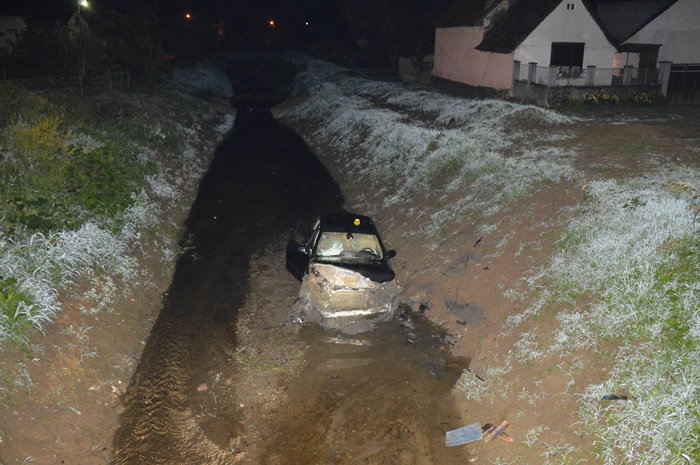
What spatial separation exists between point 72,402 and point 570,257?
9692mm

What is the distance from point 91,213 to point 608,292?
40.2ft

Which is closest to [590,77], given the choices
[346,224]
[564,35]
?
[564,35]

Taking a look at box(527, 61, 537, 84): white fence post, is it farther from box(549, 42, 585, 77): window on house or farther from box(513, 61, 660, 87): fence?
box(549, 42, 585, 77): window on house

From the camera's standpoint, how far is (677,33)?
31469mm

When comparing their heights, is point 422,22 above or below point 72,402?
above

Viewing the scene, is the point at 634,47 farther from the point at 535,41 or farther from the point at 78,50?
the point at 78,50

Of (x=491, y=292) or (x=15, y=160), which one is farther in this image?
(x=15, y=160)

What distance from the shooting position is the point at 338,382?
28.2 feet

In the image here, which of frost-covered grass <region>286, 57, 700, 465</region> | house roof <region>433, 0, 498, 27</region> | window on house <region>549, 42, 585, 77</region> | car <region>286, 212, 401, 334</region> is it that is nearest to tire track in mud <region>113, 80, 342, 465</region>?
car <region>286, 212, 401, 334</region>

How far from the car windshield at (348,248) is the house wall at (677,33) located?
3166 cm

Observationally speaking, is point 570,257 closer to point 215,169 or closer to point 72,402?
point 72,402

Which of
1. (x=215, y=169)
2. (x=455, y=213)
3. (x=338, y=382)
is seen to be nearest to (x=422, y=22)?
(x=215, y=169)

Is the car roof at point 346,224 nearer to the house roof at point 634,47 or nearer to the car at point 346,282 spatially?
the car at point 346,282

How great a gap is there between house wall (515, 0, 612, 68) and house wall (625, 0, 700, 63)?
3672mm
